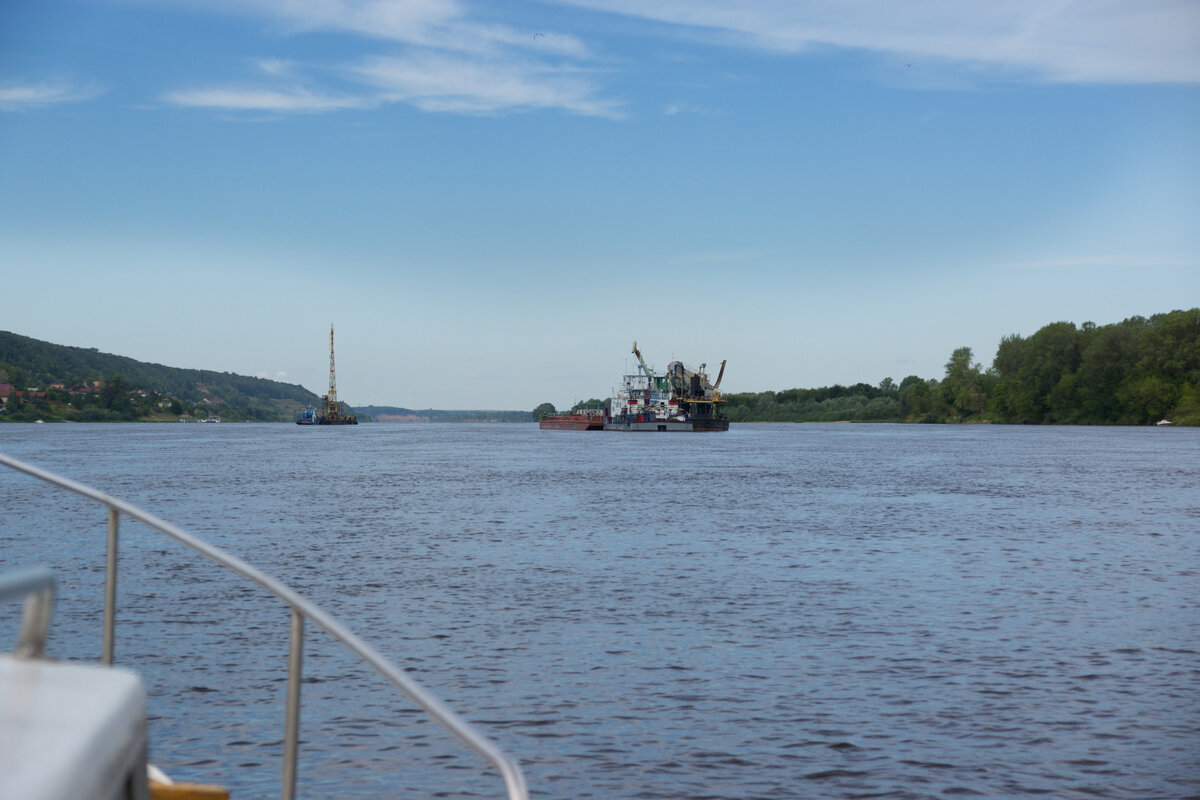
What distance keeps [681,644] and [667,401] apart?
128030 millimetres

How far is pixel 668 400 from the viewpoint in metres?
144

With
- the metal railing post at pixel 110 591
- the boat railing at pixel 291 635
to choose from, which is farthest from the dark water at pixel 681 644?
the boat railing at pixel 291 635

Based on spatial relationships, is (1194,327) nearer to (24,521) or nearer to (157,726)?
(24,521)

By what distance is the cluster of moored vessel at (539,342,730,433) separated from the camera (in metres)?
144

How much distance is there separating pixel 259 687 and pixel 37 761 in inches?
485

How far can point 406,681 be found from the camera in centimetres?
295

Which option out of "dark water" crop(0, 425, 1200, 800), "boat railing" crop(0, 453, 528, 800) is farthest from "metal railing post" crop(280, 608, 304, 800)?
"dark water" crop(0, 425, 1200, 800)

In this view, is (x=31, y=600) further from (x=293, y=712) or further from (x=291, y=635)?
(x=293, y=712)

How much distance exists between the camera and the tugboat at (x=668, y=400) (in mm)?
143625

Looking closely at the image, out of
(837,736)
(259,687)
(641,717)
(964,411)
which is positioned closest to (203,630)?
(259,687)

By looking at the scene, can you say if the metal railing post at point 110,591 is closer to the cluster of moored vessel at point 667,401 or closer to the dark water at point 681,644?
the dark water at point 681,644

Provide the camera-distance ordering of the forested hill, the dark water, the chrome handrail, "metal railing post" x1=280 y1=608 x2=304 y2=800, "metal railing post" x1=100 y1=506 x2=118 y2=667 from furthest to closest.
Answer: the forested hill
the dark water
"metal railing post" x1=100 y1=506 x2=118 y2=667
"metal railing post" x1=280 y1=608 x2=304 y2=800
the chrome handrail

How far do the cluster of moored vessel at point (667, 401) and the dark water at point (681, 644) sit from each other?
4095 inches

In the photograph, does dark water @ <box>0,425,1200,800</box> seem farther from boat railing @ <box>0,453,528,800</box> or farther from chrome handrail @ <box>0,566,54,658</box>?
chrome handrail @ <box>0,566,54,658</box>
